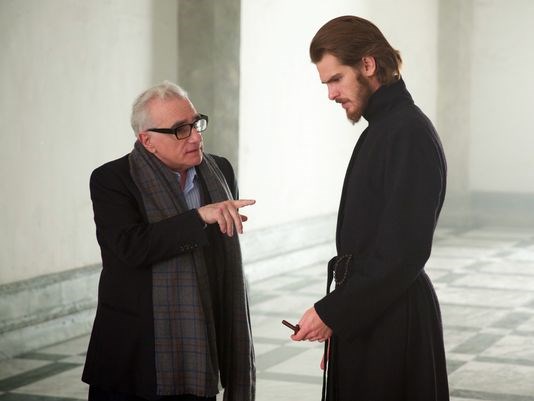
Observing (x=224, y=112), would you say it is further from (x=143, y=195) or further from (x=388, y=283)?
(x=388, y=283)

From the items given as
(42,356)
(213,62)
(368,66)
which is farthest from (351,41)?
(213,62)

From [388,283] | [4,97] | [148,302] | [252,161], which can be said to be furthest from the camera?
[252,161]

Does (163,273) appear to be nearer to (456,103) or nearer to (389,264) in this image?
(389,264)

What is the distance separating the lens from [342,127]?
1380 centimetres

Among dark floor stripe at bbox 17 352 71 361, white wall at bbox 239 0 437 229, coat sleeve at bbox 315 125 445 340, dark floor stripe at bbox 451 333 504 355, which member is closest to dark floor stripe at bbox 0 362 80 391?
dark floor stripe at bbox 17 352 71 361

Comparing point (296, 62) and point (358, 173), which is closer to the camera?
point (358, 173)

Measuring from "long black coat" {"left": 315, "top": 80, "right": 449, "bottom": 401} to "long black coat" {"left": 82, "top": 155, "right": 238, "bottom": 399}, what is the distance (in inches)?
23.6

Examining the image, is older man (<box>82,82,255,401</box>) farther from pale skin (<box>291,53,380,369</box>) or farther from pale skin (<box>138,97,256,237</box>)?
pale skin (<box>291,53,380,369</box>)

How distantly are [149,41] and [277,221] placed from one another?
3.02 m

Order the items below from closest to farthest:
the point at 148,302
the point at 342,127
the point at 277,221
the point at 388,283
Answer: the point at 388,283, the point at 148,302, the point at 277,221, the point at 342,127

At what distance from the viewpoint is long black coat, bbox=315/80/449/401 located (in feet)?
10.9

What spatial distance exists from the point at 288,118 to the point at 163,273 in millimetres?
8381

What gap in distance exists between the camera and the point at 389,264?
331cm

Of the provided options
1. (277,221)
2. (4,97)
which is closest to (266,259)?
(277,221)
